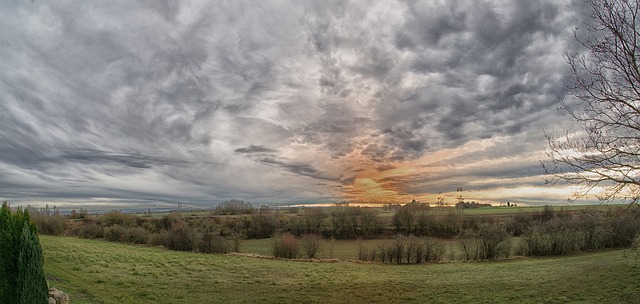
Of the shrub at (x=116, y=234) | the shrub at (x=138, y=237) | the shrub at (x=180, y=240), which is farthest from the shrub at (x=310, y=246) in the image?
the shrub at (x=116, y=234)

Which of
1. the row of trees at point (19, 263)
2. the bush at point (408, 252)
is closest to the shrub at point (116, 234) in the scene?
the bush at point (408, 252)

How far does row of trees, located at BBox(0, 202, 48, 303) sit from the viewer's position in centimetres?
905

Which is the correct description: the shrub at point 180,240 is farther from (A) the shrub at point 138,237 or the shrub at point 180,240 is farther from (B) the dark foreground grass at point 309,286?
(B) the dark foreground grass at point 309,286

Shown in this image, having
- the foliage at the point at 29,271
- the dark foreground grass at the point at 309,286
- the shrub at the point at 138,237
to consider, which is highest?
Result: the foliage at the point at 29,271

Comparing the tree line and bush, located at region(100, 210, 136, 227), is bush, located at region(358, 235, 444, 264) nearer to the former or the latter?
the tree line

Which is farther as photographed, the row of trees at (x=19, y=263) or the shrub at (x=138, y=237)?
the shrub at (x=138, y=237)

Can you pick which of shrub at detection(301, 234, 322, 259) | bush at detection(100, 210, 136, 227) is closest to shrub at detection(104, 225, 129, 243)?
bush at detection(100, 210, 136, 227)

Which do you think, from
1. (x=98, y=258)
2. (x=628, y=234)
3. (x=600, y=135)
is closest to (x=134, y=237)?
(x=98, y=258)

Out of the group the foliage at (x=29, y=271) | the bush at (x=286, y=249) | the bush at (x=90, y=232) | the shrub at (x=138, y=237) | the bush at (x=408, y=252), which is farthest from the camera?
the bush at (x=90, y=232)

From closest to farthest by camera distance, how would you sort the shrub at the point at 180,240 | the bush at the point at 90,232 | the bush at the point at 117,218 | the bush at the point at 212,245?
the bush at the point at 212,245 → the shrub at the point at 180,240 → the bush at the point at 90,232 → the bush at the point at 117,218

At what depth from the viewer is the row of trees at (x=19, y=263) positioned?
9055mm

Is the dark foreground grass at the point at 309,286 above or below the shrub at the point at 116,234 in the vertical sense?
above

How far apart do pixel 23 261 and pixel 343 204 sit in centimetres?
8799

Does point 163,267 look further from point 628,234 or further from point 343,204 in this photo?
point 343,204
